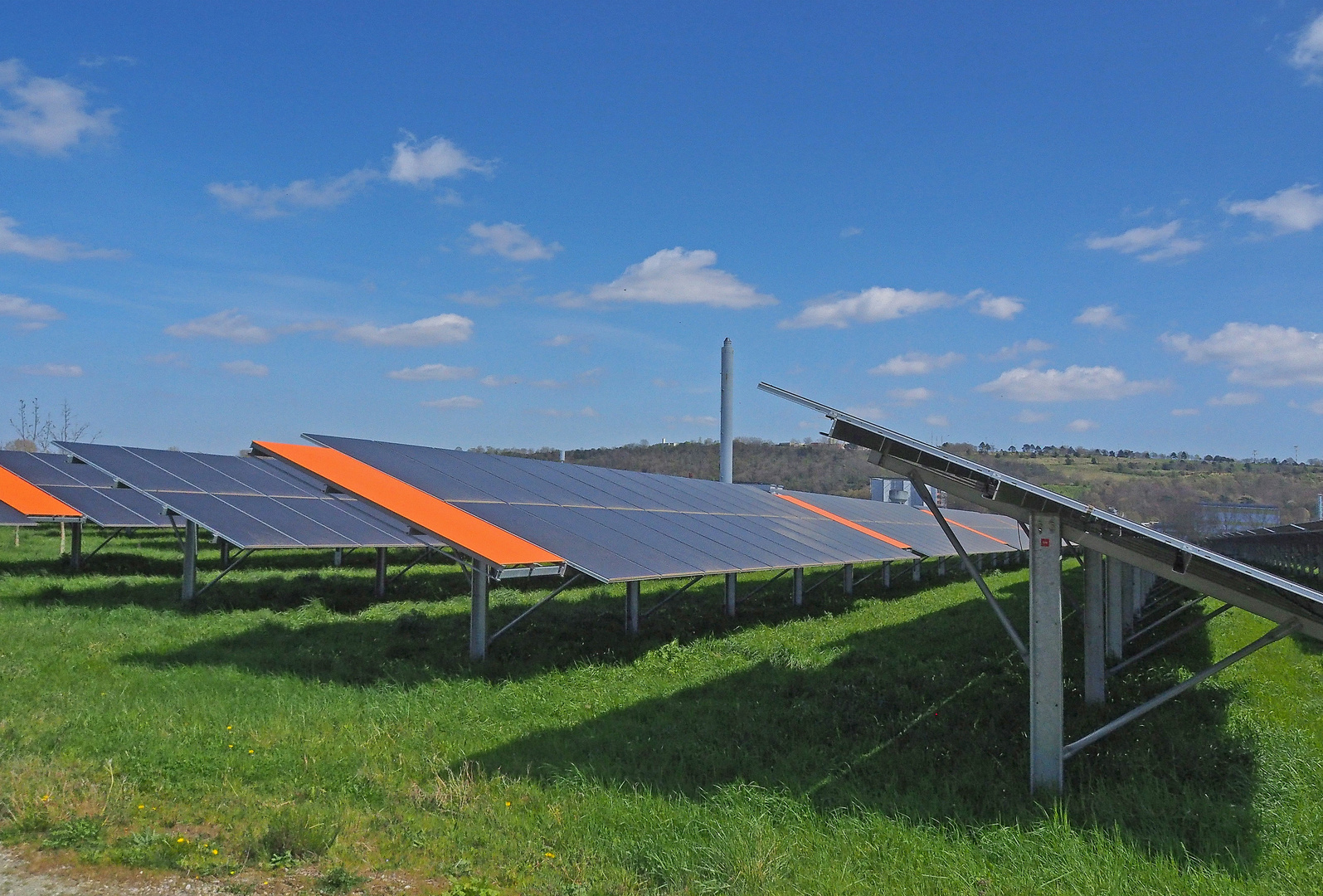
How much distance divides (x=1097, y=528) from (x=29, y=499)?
24.7 m

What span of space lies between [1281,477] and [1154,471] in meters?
15.9

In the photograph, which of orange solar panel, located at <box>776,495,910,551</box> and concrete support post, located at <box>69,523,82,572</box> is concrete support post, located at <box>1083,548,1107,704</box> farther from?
concrete support post, located at <box>69,523,82,572</box>

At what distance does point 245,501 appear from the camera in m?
18.3

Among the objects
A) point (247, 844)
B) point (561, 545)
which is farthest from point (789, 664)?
point (247, 844)

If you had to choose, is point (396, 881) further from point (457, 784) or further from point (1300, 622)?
point (1300, 622)

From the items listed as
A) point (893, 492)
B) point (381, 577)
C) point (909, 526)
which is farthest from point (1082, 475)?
point (381, 577)

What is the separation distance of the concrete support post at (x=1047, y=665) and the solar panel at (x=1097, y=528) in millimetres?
241

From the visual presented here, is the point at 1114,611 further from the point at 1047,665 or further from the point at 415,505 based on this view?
the point at 415,505

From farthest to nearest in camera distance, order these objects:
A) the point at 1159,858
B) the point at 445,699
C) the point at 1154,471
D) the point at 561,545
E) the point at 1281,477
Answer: the point at 1154,471 → the point at 1281,477 → the point at 561,545 → the point at 445,699 → the point at 1159,858

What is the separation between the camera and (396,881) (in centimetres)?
634

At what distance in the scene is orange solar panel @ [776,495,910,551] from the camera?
24.5 metres

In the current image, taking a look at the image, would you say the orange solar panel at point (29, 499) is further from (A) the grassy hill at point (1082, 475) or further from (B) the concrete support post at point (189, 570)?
(A) the grassy hill at point (1082, 475)

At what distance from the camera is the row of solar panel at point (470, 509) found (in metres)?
12.9

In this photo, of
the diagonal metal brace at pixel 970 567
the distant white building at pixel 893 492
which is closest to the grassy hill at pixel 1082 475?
the distant white building at pixel 893 492
